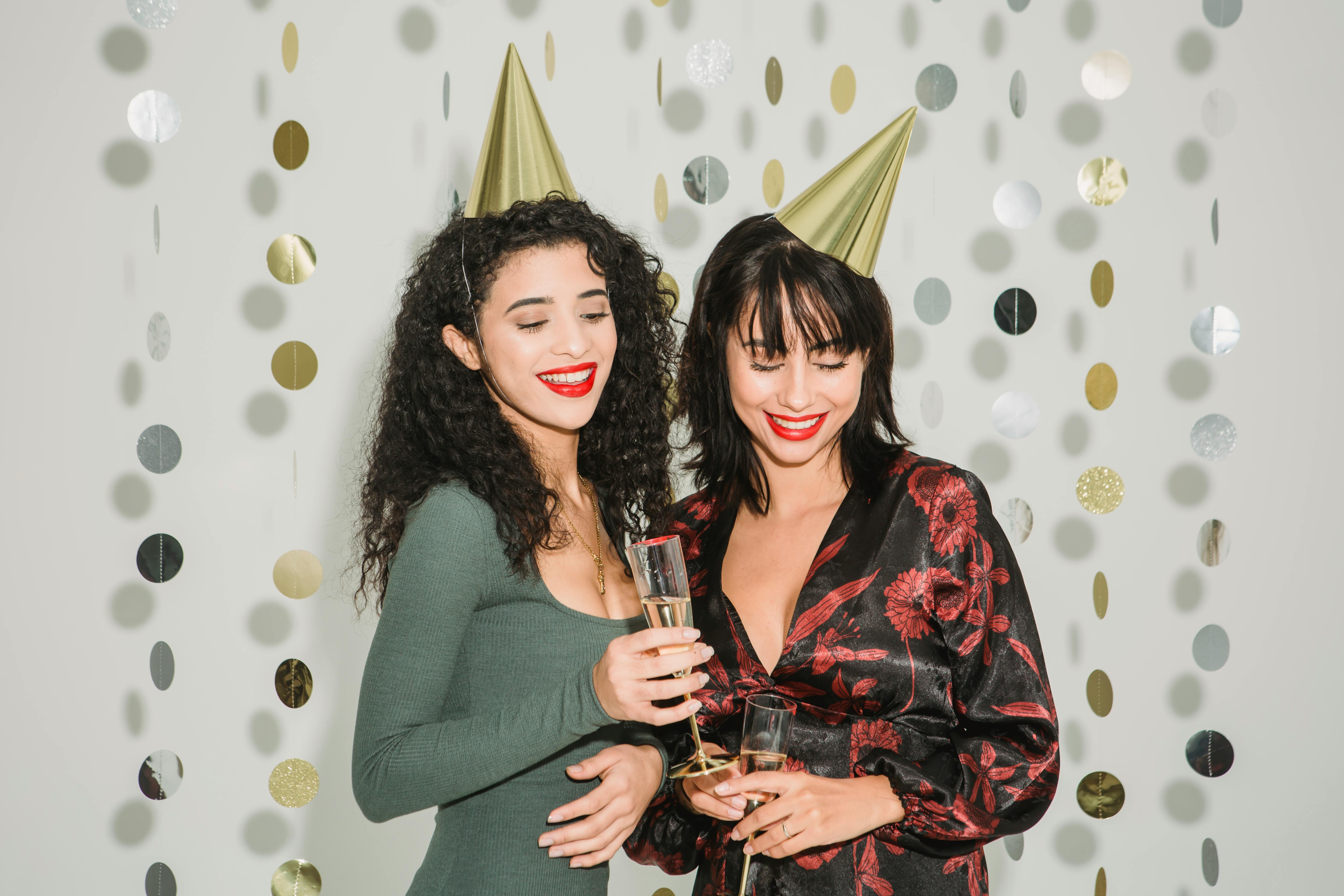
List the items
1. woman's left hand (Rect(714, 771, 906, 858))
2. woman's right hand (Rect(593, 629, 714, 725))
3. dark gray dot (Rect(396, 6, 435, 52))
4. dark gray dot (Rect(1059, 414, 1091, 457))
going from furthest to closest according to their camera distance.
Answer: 1. dark gray dot (Rect(1059, 414, 1091, 457))
2. dark gray dot (Rect(396, 6, 435, 52))
3. woman's left hand (Rect(714, 771, 906, 858))
4. woman's right hand (Rect(593, 629, 714, 725))

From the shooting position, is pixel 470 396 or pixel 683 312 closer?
pixel 470 396

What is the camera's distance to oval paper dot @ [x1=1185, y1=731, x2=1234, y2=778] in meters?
2.70

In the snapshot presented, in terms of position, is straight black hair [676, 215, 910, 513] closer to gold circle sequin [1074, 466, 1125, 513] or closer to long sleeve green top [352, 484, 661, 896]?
long sleeve green top [352, 484, 661, 896]

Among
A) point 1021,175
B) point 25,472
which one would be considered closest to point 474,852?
point 25,472

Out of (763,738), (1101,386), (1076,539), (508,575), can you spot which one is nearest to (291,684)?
(508,575)

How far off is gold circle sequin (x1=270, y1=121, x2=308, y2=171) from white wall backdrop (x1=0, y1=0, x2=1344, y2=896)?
3cm

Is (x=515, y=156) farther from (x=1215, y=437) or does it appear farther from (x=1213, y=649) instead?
(x=1213, y=649)

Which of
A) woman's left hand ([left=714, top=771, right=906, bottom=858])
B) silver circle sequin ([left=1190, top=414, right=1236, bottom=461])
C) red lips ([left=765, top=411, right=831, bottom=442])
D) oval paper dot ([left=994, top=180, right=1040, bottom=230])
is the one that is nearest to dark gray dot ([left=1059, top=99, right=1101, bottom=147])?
oval paper dot ([left=994, top=180, right=1040, bottom=230])

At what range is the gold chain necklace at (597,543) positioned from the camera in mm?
1597

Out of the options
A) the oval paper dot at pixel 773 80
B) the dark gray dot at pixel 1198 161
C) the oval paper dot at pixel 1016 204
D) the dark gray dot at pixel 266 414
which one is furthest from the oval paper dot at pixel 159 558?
the dark gray dot at pixel 1198 161

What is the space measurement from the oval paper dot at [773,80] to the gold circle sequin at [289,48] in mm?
1205

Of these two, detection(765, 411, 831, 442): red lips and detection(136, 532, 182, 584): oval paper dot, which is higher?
detection(765, 411, 831, 442): red lips

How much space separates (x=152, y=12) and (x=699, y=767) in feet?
7.65

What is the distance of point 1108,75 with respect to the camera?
2.70m
